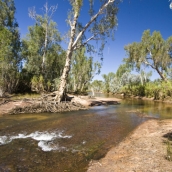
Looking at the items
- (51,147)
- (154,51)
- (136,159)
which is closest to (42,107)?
(51,147)

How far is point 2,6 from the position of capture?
2483 cm

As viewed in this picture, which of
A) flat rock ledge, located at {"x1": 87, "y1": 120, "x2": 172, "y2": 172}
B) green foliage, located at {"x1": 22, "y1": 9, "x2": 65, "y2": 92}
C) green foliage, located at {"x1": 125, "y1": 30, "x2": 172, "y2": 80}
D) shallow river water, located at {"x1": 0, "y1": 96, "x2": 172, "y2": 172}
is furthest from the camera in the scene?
green foliage, located at {"x1": 125, "y1": 30, "x2": 172, "y2": 80}

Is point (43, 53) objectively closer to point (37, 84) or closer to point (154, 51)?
point (37, 84)

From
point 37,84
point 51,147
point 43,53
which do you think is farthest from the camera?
point 43,53

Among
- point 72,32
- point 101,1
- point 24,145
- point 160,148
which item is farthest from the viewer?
point 101,1

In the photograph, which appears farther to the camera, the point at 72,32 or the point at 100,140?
the point at 72,32

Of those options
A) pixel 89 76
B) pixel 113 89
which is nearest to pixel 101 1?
pixel 89 76

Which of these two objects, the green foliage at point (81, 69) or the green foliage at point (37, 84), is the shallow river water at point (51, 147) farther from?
the green foliage at point (81, 69)

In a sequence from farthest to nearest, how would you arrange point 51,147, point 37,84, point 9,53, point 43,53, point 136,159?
point 43,53 → point 37,84 → point 9,53 → point 51,147 → point 136,159

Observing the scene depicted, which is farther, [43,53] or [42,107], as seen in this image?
[43,53]

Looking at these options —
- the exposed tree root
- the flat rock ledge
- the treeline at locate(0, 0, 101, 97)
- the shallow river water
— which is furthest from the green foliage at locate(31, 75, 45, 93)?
the flat rock ledge

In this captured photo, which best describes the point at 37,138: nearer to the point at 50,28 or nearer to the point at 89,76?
the point at 50,28

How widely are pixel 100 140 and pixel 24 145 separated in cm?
311

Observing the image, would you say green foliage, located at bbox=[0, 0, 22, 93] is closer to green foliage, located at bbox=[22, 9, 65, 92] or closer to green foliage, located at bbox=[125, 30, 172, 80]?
green foliage, located at bbox=[22, 9, 65, 92]
